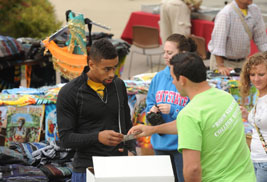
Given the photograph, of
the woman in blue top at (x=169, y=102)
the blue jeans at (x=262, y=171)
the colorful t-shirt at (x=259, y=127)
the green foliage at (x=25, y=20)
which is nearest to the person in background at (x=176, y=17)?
the green foliage at (x=25, y=20)

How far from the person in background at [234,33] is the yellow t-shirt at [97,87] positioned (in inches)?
119

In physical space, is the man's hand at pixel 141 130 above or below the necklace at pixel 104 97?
below

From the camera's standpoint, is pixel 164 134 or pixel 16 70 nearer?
pixel 164 134

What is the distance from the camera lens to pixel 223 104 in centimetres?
270

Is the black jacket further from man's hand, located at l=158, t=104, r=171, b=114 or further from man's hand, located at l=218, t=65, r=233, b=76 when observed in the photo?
man's hand, located at l=218, t=65, r=233, b=76

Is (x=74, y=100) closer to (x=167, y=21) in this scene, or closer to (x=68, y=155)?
(x=68, y=155)

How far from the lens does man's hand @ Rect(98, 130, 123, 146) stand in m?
3.18

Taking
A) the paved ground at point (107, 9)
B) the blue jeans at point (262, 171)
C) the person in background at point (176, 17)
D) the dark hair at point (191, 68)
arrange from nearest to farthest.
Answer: the dark hair at point (191, 68), the blue jeans at point (262, 171), the person in background at point (176, 17), the paved ground at point (107, 9)

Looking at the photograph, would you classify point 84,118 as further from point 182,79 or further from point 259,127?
point 259,127

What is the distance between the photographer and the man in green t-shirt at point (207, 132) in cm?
260

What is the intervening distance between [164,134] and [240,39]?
109 inches

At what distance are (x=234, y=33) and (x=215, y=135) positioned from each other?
3882 mm

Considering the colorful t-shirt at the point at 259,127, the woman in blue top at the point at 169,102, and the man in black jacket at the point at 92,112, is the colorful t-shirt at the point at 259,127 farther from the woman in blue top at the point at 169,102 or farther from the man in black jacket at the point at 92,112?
the man in black jacket at the point at 92,112

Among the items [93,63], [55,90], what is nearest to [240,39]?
[55,90]
